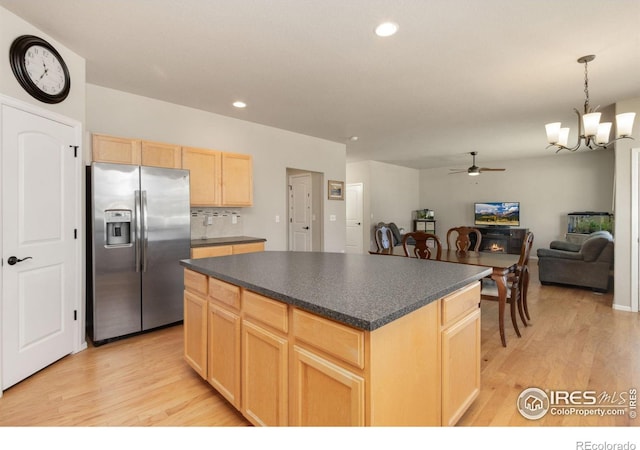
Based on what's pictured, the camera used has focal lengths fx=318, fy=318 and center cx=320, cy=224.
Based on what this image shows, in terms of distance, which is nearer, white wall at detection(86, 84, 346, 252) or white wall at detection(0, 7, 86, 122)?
white wall at detection(0, 7, 86, 122)

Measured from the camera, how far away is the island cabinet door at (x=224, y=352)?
1.78 meters

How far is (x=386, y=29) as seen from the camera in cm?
234

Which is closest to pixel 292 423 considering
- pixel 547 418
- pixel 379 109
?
pixel 547 418

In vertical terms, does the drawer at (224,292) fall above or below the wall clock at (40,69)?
below

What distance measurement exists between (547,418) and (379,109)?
3.54 metres

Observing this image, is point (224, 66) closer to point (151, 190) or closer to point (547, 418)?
point (151, 190)

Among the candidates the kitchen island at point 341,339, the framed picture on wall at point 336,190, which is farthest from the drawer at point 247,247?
the framed picture on wall at point 336,190

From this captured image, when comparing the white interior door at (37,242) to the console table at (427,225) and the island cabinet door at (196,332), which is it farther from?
the console table at (427,225)

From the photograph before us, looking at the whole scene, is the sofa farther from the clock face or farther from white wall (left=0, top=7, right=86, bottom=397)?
the clock face

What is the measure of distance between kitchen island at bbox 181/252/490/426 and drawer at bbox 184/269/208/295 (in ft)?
0.05

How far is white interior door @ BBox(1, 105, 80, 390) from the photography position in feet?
7.21

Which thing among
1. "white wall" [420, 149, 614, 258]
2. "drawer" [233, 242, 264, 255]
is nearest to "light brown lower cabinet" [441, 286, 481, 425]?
"drawer" [233, 242, 264, 255]

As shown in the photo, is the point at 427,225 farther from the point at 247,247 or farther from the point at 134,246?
the point at 134,246

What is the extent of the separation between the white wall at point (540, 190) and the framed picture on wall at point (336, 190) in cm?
457
